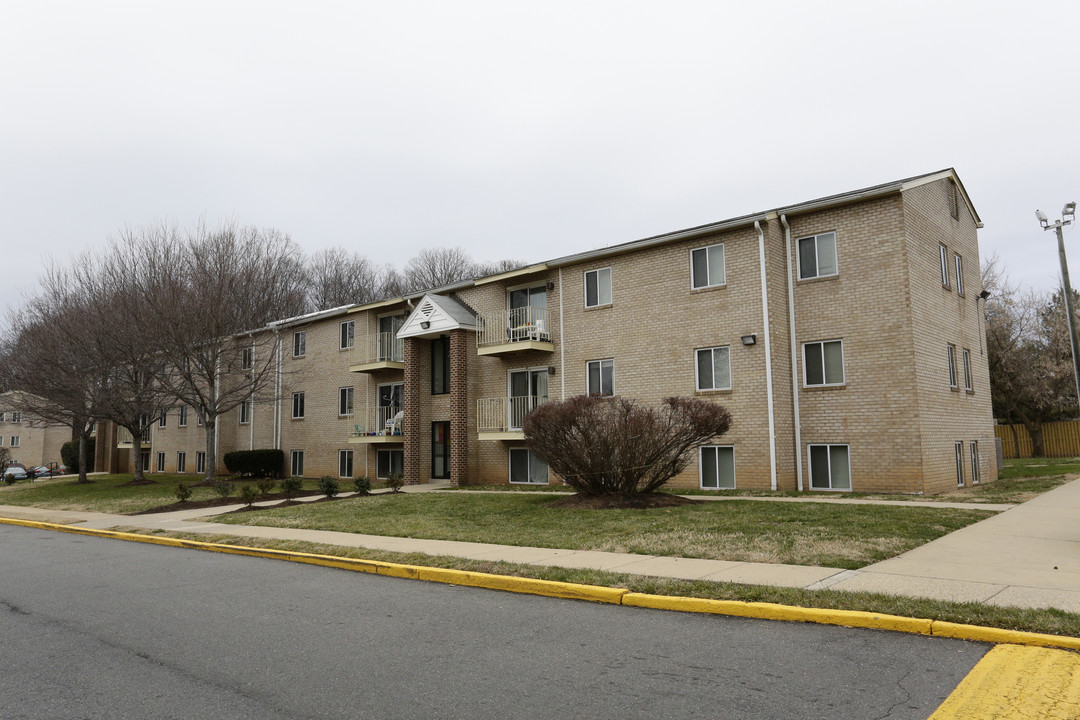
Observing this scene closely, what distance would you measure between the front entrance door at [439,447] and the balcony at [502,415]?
2.48 m

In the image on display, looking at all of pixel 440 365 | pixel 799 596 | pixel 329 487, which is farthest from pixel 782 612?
pixel 440 365

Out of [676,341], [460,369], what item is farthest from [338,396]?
[676,341]

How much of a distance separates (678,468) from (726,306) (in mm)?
6075

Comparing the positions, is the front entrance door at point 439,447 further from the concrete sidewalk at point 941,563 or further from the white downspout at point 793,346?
the concrete sidewalk at point 941,563

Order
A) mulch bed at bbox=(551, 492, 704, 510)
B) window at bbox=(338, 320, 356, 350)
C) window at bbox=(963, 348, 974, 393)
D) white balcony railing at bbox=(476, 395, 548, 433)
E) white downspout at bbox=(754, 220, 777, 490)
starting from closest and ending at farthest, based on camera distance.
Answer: mulch bed at bbox=(551, 492, 704, 510) < white downspout at bbox=(754, 220, 777, 490) < window at bbox=(963, 348, 974, 393) < white balcony railing at bbox=(476, 395, 548, 433) < window at bbox=(338, 320, 356, 350)

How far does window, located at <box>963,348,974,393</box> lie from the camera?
2091 centimetres

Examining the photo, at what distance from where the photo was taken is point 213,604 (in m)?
7.90

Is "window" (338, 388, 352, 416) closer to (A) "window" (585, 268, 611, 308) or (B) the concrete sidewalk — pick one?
(A) "window" (585, 268, 611, 308)

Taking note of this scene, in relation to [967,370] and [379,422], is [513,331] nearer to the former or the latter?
[379,422]

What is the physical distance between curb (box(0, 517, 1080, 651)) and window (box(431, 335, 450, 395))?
14994 millimetres

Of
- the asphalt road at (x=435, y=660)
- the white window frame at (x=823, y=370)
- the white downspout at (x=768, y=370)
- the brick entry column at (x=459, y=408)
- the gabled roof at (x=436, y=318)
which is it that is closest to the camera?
the asphalt road at (x=435, y=660)

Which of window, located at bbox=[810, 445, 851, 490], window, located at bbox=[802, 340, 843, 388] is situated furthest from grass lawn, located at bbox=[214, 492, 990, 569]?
window, located at bbox=[802, 340, 843, 388]

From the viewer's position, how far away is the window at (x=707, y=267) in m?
20.0

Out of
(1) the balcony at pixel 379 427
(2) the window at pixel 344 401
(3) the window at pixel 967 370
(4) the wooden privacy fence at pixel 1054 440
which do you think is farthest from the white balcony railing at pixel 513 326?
(4) the wooden privacy fence at pixel 1054 440
